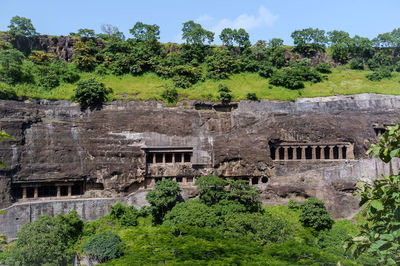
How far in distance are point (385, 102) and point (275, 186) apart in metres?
17.6

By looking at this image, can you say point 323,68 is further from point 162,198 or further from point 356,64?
point 162,198

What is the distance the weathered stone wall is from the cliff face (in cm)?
7

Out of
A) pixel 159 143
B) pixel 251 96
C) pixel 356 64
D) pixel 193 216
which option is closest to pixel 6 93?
pixel 159 143

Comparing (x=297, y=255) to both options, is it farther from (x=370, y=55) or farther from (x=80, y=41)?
(x=370, y=55)

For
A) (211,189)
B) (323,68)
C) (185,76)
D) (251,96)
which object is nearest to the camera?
(211,189)

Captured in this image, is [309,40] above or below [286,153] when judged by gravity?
above

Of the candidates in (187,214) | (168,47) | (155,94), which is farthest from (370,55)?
(187,214)

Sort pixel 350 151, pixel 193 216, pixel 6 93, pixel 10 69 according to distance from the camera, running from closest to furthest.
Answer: pixel 193 216, pixel 350 151, pixel 6 93, pixel 10 69

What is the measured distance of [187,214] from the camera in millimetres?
21406

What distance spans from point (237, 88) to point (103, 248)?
26.1 metres

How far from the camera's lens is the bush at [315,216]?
2245cm

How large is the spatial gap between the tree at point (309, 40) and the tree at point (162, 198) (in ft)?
117

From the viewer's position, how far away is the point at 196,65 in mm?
45094

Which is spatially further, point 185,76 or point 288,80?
point 185,76
